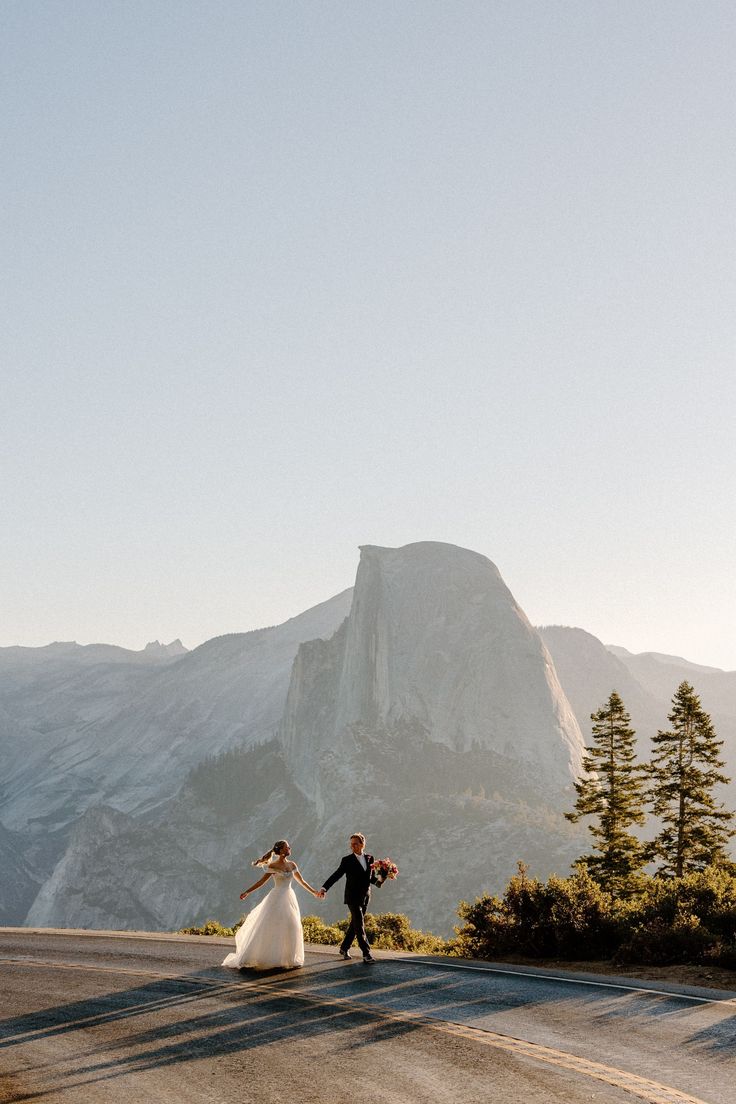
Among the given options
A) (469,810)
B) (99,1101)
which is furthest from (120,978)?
(469,810)

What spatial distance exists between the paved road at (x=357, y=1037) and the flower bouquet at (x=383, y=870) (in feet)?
4.65

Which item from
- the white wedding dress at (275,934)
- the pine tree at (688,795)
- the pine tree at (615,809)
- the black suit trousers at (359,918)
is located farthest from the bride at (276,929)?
the pine tree at (688,795)

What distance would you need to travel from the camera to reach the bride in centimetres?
1698

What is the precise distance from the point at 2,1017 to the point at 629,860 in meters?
36.1

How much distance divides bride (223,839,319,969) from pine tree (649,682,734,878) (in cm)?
2988

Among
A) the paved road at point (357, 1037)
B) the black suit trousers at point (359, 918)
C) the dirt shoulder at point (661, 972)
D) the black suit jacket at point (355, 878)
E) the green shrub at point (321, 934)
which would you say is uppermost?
the black suit jacket at point (355, 878)

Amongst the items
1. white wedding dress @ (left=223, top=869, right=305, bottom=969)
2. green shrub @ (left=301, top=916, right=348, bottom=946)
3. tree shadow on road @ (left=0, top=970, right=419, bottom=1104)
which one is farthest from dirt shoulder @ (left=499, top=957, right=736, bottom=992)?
green shrub @ (left=301, top=916, right=348, bottom=946)

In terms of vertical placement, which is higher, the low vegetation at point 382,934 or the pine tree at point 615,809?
the pine tree at point 615,809

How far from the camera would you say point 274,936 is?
1703 cm

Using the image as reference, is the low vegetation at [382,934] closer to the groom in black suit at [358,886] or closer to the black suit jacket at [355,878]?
the groom in black suit at [358,886]

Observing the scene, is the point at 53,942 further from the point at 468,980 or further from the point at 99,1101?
the point at 99,1101

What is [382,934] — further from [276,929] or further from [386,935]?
[276,929]

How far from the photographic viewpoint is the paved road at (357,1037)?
1048 cm

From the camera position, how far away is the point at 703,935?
18.2 m
